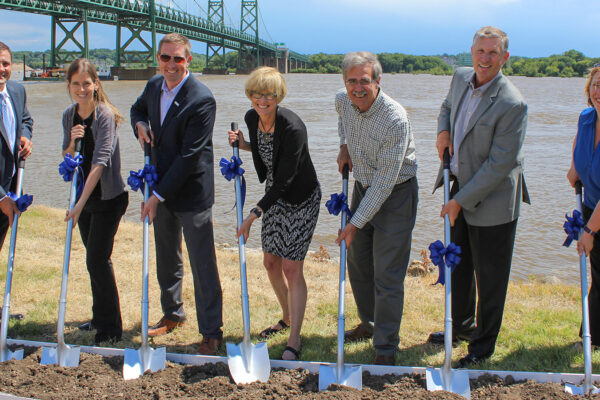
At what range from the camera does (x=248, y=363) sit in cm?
310

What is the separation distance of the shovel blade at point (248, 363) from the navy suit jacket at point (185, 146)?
889mm

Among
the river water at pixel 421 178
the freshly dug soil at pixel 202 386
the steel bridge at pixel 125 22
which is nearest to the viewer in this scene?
the freshly dug soil at pixel 202 386

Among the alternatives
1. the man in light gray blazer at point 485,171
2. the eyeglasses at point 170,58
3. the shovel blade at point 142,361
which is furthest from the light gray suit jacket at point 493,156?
the shovel blade at point 142,361

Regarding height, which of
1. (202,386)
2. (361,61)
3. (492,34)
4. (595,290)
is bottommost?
(202,386)

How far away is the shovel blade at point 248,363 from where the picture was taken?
3.01m

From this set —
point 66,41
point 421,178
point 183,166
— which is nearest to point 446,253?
point 183,166

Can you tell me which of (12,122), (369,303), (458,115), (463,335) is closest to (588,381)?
(463,335)

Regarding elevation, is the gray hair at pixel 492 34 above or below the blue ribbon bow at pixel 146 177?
above

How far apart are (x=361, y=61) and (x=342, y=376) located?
5.46ft

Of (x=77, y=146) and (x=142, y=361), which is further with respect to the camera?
(x=77, y=146)

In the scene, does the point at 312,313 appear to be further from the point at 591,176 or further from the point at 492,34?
the point at 492,34

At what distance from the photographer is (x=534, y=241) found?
7.47 m

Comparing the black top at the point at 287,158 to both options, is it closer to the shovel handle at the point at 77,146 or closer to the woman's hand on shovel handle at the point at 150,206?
the woman's hand on shovel handle at the point at 150,206

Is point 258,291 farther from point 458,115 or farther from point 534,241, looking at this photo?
point 534,241
